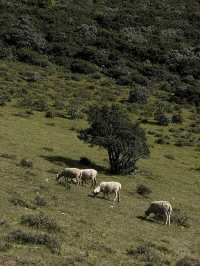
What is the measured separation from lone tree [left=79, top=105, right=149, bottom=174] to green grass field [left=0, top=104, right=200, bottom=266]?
117 cm

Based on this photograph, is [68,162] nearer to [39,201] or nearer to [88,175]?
[88,175]

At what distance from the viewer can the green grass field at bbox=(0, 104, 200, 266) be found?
1892cm

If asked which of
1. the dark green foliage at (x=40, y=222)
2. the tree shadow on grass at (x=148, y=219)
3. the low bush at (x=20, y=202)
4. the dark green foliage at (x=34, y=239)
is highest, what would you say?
the dark green foliage at (x=34, y=239)

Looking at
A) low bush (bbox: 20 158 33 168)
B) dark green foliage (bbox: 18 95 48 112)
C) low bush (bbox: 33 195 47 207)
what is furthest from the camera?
dark green foliage (bbox: 18 95 48 112)

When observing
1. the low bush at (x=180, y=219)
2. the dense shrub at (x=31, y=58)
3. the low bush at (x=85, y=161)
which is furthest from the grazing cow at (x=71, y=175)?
the dense shrub at (x=31, y=58)

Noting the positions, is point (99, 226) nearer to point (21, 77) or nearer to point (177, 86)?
point (21, 77)

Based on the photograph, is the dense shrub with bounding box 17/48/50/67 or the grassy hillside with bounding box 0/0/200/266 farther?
the dense shrub with bounding box 17/48/50/67

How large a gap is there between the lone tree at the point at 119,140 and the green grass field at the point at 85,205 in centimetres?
117

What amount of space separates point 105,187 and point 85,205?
277cm

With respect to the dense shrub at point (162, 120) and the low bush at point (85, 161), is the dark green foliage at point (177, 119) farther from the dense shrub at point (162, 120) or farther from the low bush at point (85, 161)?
the low bush at point (85, 161)

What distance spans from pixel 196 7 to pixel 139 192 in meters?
94.8

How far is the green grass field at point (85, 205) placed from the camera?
1892 centimetres

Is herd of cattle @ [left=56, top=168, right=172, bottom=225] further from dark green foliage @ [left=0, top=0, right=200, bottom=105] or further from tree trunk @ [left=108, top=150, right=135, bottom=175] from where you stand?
dark green foliage @ [left=0, top=0, right=200, bottom=105]

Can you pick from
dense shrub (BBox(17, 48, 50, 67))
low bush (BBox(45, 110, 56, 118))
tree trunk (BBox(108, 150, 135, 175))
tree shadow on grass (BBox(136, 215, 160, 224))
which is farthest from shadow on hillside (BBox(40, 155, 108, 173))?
dense shrub (BBox(17, 48, 50, 67))
